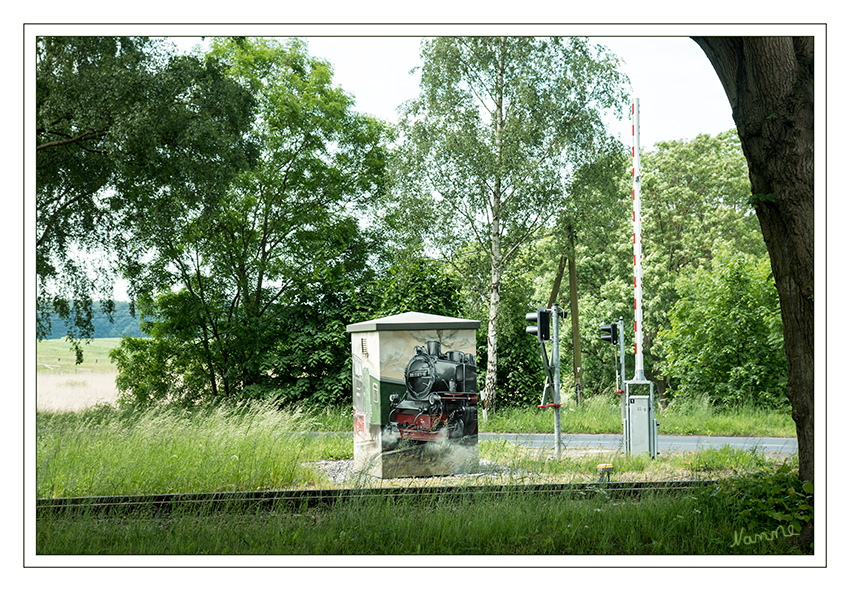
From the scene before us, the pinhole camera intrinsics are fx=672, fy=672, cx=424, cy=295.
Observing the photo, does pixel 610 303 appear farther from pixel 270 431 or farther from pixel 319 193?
pixel 270 431

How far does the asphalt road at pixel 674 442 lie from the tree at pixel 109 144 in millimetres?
7939

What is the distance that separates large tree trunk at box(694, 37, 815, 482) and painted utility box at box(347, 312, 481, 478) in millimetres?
3846

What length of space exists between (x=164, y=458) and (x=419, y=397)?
2.91 meters

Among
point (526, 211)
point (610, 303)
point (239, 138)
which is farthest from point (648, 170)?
point (239, 138)

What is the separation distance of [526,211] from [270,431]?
9.43 meters

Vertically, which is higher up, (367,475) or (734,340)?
(734,340)

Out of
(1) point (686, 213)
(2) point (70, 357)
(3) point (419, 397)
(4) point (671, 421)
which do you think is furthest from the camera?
(1) point (686, 213)

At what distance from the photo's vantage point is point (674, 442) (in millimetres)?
12008

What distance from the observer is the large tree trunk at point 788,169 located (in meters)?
4.64

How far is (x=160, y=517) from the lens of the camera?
575 centimetres
